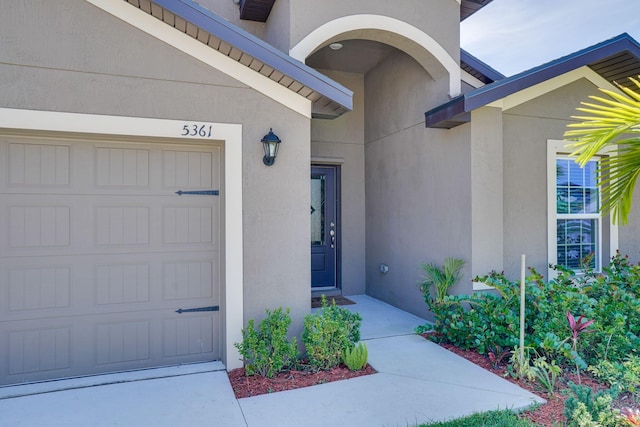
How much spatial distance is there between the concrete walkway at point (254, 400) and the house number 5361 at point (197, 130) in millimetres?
2530

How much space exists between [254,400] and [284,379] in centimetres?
50

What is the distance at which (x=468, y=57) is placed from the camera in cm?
645

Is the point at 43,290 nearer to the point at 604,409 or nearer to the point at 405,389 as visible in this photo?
the point at 405,389

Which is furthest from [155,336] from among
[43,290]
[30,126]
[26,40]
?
[26,40]

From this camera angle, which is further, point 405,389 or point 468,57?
point 468,57

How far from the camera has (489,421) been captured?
10.8 ft

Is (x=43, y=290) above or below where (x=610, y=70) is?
below

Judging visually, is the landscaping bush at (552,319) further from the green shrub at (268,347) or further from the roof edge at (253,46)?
the roof edge at (253,46)

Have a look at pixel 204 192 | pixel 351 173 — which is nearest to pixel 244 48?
pixel 204 192

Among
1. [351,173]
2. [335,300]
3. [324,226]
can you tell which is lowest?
[335,300]

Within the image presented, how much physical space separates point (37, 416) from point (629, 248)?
8538mm

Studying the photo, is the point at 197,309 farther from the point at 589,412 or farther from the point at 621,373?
the point at 621,373

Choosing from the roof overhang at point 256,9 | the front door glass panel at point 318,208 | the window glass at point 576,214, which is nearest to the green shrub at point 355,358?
the front door glass panel at point 318,208

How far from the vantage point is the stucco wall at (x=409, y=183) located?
5.83 meters
